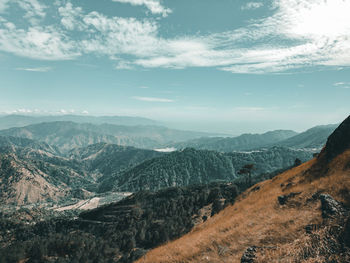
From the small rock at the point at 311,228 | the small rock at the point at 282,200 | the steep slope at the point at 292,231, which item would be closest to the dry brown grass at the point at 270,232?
the steep slope at the point at 292,231

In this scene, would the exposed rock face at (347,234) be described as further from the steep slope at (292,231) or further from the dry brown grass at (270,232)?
the dry brown grass at (270,232)

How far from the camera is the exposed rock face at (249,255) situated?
68.0 feet

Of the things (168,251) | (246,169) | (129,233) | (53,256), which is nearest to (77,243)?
(53,256)

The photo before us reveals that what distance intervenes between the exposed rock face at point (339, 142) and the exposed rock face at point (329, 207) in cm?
1650

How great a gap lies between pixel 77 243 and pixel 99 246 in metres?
23.3

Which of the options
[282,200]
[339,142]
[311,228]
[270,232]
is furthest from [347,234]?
[339,142]

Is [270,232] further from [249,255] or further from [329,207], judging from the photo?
[329,207]

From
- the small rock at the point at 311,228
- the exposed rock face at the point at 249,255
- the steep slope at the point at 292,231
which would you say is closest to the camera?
the steep slope at the point at 292,231

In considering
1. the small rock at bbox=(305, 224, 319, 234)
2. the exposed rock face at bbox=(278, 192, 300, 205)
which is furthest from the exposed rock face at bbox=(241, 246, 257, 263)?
the exposed rock face at bbox=(278, 192, 300, 205)

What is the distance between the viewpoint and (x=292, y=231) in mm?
23359

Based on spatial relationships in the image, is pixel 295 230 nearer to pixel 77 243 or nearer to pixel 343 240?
pixel 343 240

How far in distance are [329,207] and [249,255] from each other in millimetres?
11355

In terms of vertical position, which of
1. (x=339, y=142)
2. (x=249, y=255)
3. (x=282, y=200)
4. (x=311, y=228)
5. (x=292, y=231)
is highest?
(x=339, y=142)

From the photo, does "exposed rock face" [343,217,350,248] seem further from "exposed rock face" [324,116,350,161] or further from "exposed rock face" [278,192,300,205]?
"exposed rock face" [324,116,350,161]
